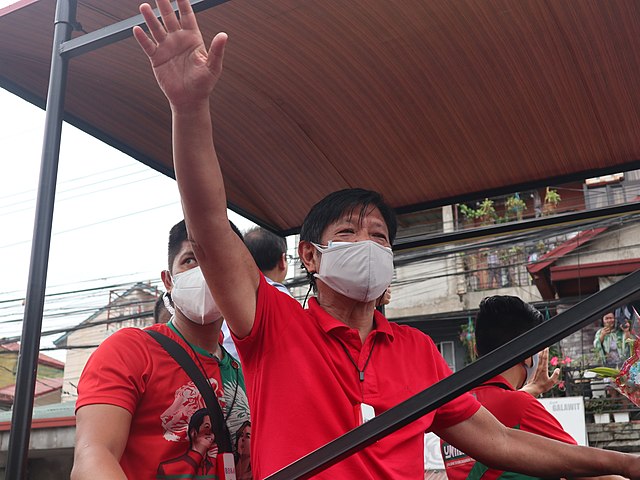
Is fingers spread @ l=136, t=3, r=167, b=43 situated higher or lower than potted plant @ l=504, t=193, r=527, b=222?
lower

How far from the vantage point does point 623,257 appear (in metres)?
17.3

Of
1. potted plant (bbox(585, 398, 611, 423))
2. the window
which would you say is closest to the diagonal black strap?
potted plant (bbox(585, 398, 611, 423))

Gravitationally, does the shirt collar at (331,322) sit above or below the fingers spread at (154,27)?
below

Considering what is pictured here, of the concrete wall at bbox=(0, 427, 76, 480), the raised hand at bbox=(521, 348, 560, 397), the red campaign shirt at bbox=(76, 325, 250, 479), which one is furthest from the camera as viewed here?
the concrete wall at bbox=(0, 427, 76, 480)

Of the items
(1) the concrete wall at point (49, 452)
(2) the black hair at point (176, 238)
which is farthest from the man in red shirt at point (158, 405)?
(1) the concrete wall at point (49, 452)

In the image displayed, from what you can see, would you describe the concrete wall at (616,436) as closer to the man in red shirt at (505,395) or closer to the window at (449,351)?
the window at (449,351)

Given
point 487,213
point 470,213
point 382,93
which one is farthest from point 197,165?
point 470,213

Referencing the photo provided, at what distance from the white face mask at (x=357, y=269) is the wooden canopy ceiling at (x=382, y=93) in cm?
73

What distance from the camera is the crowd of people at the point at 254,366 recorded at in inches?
63.4

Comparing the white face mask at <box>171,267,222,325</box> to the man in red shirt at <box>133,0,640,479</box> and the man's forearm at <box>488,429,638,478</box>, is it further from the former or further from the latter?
the man's forearm at <box>488,429,638,478</box>

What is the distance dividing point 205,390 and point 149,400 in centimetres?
18

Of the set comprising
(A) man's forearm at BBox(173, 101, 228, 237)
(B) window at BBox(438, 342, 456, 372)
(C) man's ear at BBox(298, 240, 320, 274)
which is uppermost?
(B) window at BBox(438, 342, 456, 372)

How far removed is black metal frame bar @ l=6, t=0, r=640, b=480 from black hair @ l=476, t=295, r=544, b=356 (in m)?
0.52

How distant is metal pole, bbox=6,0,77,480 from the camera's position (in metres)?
1.84
